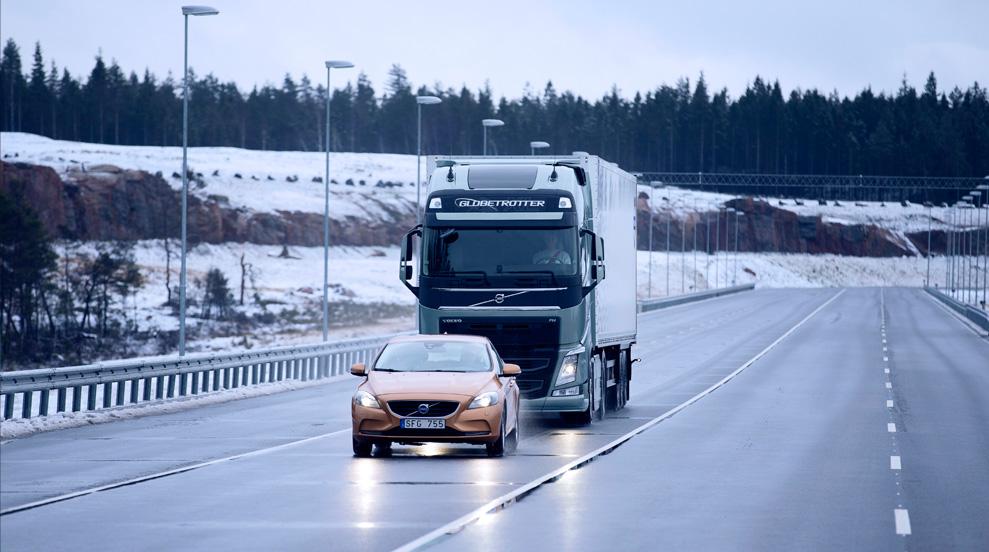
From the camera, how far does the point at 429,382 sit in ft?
63.9

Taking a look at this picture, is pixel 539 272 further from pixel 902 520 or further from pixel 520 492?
pixel 902 520

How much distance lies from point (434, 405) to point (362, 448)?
1.34 m

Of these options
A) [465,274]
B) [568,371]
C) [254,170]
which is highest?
[254,170]

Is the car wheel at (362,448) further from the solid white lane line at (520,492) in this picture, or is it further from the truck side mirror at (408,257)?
the truck side mirror at (408,257)

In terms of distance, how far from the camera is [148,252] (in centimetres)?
11694

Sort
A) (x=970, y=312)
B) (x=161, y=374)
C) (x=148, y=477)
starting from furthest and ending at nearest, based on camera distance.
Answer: (x=970, y=312), (x=161, y=374), (x=148, y=477)

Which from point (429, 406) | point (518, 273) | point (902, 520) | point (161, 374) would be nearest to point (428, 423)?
point (429, 406)

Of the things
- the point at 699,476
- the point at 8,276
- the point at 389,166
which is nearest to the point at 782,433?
the point at 699,476

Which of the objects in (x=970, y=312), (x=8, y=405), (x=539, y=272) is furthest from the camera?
(x=970, y=312)

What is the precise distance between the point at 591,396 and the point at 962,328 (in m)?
53.6

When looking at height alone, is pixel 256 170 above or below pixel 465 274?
Answer: above

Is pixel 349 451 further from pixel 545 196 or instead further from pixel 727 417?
pixel 727 417

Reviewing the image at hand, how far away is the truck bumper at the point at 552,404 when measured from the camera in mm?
23500

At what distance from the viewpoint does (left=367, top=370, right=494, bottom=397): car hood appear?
19.2 metres
